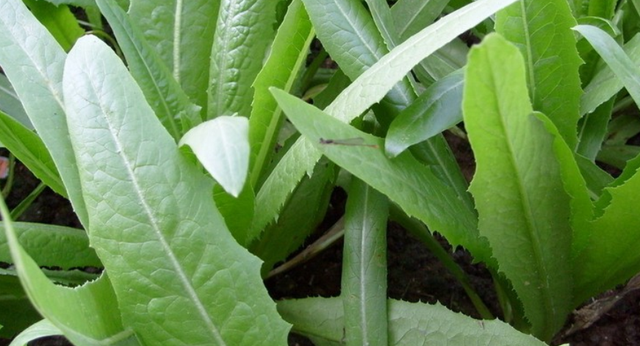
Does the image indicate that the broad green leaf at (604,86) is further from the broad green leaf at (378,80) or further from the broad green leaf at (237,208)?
the broad green leaf at (237,208)

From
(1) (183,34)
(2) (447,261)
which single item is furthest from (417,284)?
(1) (183,34)

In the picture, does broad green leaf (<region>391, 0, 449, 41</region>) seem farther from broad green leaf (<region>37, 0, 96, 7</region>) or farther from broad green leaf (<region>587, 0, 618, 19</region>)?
broad green leaf (<region>37, 0, 96, 7</region>)

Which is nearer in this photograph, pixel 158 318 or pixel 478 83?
pixel 478 83

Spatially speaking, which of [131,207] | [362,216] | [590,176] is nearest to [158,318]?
[131,207]

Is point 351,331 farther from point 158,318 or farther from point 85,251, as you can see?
point 85,251

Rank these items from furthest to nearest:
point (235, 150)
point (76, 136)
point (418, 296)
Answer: point (418, 296) < point (76, 136) < point (235, 150)
